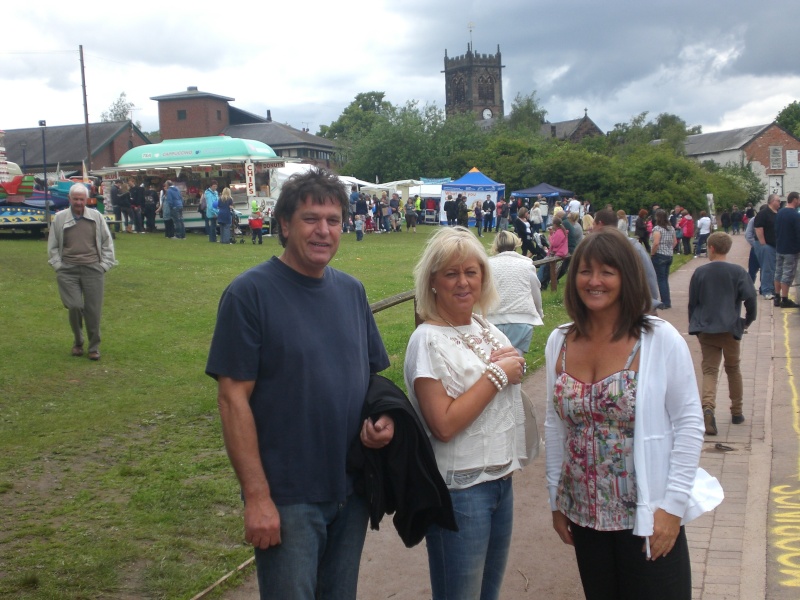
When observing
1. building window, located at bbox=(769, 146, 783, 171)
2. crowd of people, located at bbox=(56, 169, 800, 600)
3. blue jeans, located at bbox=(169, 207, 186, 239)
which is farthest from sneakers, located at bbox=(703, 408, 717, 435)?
building window, located at bbox=(769, 146, 783, 171)

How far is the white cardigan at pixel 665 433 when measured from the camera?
8.98ft

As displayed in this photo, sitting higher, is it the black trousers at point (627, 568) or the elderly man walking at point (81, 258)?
the elderly man walking at point (81, 258)

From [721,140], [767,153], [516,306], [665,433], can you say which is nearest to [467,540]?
[665,433]

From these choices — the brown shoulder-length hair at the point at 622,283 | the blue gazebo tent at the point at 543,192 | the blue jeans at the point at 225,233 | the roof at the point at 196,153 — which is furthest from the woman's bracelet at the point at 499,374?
the blue gazebo tent at the point at 543,192

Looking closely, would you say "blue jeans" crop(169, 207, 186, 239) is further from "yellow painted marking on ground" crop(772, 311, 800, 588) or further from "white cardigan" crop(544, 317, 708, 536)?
"white cardigan" crop(544, 317, 708, 536)

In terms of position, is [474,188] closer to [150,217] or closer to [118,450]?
[150,217]

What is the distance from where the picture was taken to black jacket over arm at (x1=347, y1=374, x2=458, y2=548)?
2859mm

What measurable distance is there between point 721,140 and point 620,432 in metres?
88.3

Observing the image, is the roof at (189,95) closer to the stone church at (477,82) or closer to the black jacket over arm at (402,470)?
the stone church at (477,82)

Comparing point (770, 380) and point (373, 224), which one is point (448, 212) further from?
point (770, 380)

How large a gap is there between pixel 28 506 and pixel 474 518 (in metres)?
3.68

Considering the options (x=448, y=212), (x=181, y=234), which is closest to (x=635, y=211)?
(x=448, y=212)

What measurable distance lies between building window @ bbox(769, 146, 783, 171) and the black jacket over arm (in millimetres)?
86623

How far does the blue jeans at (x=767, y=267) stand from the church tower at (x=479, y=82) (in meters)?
102
